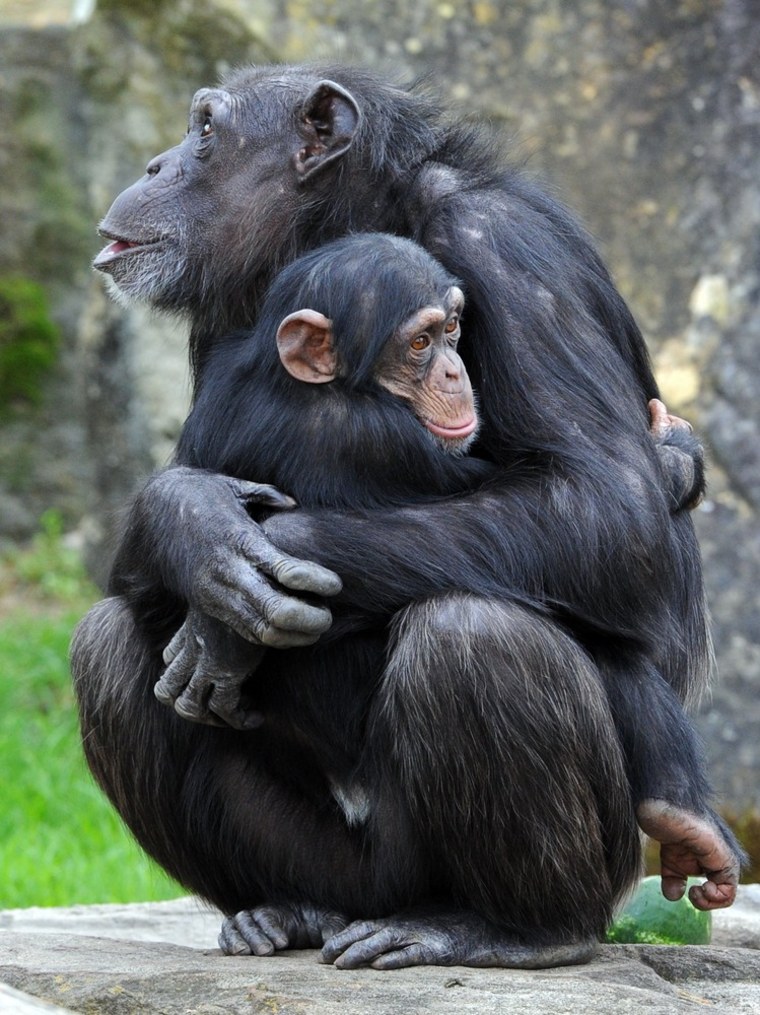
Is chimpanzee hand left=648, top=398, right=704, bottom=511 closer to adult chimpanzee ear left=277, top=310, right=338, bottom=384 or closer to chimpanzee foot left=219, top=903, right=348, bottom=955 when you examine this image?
adult chimpanzee ear left=277, top=310, right=338, bottom=384

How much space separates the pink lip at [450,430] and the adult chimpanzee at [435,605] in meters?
0.17

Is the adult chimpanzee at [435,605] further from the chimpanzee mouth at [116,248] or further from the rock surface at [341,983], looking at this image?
the rock surface at [341,983]

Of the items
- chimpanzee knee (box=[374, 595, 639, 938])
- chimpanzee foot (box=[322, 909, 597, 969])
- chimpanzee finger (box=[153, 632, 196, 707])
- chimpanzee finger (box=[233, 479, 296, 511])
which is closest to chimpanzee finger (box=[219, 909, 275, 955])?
chimpanzee foot (box=[322, 909, 597, 969])

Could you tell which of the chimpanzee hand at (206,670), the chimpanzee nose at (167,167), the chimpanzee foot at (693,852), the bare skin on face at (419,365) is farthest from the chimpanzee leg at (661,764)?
the chimpanzee nose at (167,167)

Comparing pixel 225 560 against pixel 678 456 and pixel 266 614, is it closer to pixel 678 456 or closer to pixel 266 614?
pixel 266 614

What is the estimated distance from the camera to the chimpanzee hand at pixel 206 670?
3996 mm

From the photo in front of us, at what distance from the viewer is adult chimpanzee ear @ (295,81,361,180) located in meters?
4.62

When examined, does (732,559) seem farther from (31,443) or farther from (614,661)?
(31,443)

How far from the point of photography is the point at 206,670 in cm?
401

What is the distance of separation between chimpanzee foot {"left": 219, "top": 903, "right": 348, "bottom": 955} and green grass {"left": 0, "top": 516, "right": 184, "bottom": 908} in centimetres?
132

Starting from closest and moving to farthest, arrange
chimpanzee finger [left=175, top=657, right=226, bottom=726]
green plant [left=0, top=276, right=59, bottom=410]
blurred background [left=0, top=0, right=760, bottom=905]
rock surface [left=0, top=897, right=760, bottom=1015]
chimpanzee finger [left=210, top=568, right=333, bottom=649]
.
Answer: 1. rock surface [left=0, top=897, right=760, bottom=1015]
2. chimpanzee finger [left=210, top=568, right=333, bottom=649]
3. chimpanzee finger [left=175, top=657, right=226, bottom=726]
4. blurred background [left=0, top=0, right=760, bottom=905]
5. green plant [left=0, top=276, right=59, bottom=410]

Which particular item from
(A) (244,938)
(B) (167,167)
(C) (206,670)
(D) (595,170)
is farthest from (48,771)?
(C) (206,670)

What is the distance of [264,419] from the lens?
4.16 metres

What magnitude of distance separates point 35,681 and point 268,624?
21.8 feet
